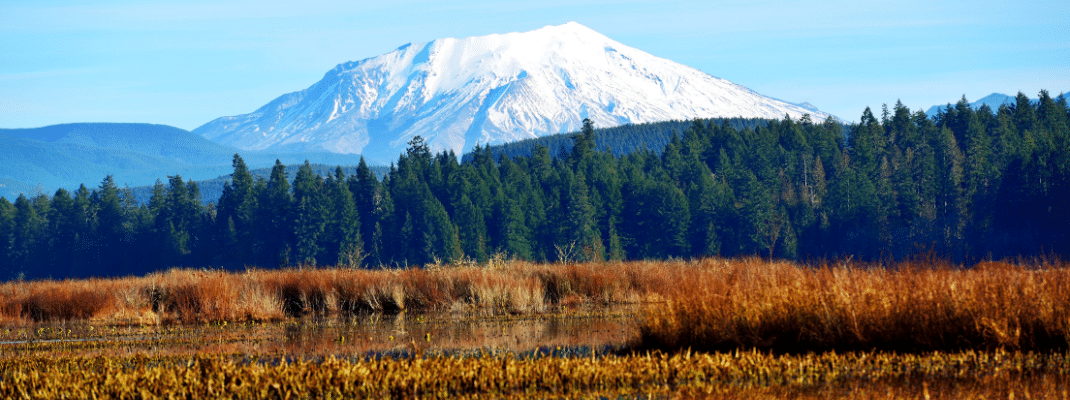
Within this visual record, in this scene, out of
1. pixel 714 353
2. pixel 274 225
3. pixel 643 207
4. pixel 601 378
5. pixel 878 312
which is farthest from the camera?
pixel 274 225

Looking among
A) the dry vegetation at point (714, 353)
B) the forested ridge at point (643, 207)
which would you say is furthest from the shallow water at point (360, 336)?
the forested ridge at point (643, 207)

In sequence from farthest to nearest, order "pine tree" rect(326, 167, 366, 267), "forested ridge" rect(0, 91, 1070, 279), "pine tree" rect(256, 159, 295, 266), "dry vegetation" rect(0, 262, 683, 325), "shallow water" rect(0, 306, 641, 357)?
1. "pine tree" rect(256, 159, 295, 266)
2. "pine tree" rect(326, 167, 366, 267)
3. "forested ridge" rect(0, 91, 1070, 279)
4. "dry vegetation" rect(0, 262, 683, 325)
5. "shallow water" rect(0, 306, 641, 357)

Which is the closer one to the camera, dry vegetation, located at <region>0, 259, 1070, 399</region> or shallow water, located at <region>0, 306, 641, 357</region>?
dry vegetation, located at <region>0, 259, 1070, 399</region>

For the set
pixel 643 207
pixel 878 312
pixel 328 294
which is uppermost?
pixel 643 207

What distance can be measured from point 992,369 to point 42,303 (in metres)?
30.1

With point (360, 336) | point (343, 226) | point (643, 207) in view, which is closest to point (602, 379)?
point (360, 336)

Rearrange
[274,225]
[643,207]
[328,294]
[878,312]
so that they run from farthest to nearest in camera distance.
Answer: [274,225] → [643,207] → [328,294] → [878,312]

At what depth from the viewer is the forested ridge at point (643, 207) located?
93875 mm

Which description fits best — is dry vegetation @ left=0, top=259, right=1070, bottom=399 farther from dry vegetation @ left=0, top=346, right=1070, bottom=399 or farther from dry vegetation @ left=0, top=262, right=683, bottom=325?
dry vegetation @ left=0, top=262, right=683, bottom=325

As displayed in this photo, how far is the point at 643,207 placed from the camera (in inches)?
4129

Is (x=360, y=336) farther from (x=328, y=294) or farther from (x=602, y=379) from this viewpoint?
(x=602, y=379)

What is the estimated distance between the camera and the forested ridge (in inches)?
3696

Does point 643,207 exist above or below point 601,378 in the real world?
above

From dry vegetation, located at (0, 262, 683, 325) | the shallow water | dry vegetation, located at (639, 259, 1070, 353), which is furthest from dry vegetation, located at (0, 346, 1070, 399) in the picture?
dry vegetation, located at (0, 262, 683, 325)
